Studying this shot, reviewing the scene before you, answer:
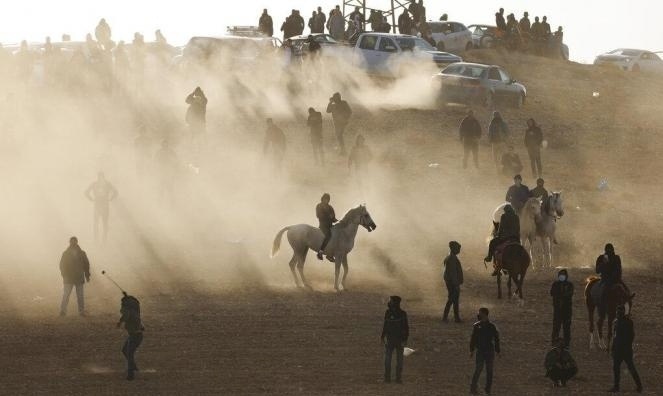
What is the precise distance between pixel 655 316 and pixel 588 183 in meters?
18.6

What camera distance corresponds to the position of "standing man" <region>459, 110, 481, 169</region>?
50050mm

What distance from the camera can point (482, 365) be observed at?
2664 cm

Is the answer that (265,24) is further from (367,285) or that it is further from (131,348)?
(131,348)

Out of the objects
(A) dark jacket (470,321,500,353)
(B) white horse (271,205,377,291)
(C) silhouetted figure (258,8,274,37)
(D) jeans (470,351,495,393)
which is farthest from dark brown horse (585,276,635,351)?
(C) silhouetted figure (258,8,274,37)

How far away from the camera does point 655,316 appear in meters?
34.5

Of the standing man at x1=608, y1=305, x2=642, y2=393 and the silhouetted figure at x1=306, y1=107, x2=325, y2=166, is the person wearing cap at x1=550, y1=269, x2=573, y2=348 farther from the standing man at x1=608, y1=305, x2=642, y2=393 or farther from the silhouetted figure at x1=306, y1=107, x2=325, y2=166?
the silhouetted figure at x1=306, y1=107, x2=325, y2=166

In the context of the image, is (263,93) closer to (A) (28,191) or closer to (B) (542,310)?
(A) (28,191)

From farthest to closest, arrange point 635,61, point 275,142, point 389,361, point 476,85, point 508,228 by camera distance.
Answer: point 635,61, point 476,85, point 275,142, point 508,228, point 389,361

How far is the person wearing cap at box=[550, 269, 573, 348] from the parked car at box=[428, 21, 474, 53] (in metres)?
42.2

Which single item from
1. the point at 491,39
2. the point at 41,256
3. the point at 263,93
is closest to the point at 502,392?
the point at 41,256

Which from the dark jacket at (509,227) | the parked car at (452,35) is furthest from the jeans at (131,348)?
the parked car at (452,35)

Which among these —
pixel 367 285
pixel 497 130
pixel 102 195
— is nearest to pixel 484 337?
pixel 367 285

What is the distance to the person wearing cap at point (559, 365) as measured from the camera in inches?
1087

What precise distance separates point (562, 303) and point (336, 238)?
6.77 m
